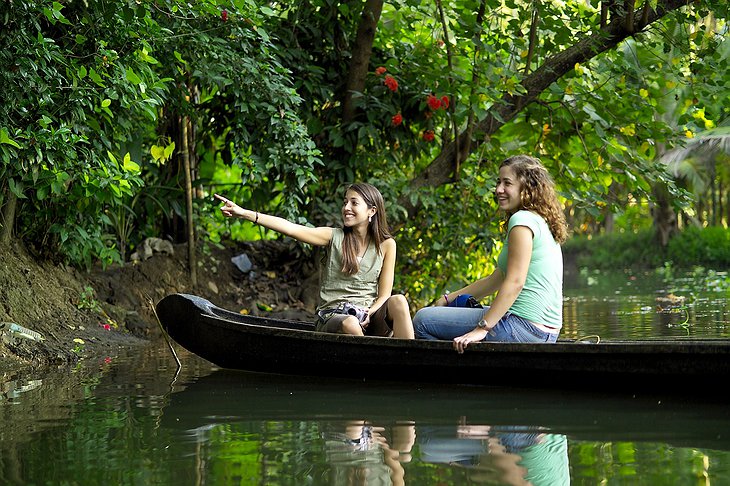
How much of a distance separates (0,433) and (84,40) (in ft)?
10.4

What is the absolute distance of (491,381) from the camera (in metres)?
5.41

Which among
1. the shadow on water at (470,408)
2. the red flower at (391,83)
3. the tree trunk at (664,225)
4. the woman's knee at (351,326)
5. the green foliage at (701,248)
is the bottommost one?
the shadow on water at (470,408)

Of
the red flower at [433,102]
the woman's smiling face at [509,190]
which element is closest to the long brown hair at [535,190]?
the woman's smiling face at [509,190]

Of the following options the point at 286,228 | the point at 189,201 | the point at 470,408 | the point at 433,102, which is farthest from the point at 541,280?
the point at 189,201

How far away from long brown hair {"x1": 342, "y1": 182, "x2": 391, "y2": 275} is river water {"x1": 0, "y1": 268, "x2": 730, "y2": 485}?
777 millimetres

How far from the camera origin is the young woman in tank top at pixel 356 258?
6.09m

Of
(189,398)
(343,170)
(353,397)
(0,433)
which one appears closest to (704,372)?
(353,397)

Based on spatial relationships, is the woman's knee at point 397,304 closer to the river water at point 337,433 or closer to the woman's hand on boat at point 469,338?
the river water at point 337,433

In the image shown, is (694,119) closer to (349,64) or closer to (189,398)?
(349,64)

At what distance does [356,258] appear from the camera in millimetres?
6164

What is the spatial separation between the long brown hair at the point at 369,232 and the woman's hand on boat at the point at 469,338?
1.08 m

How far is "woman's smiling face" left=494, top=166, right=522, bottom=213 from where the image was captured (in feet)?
17.3

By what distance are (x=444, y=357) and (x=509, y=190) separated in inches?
40.4

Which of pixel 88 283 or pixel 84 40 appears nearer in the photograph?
pixel 84 40
